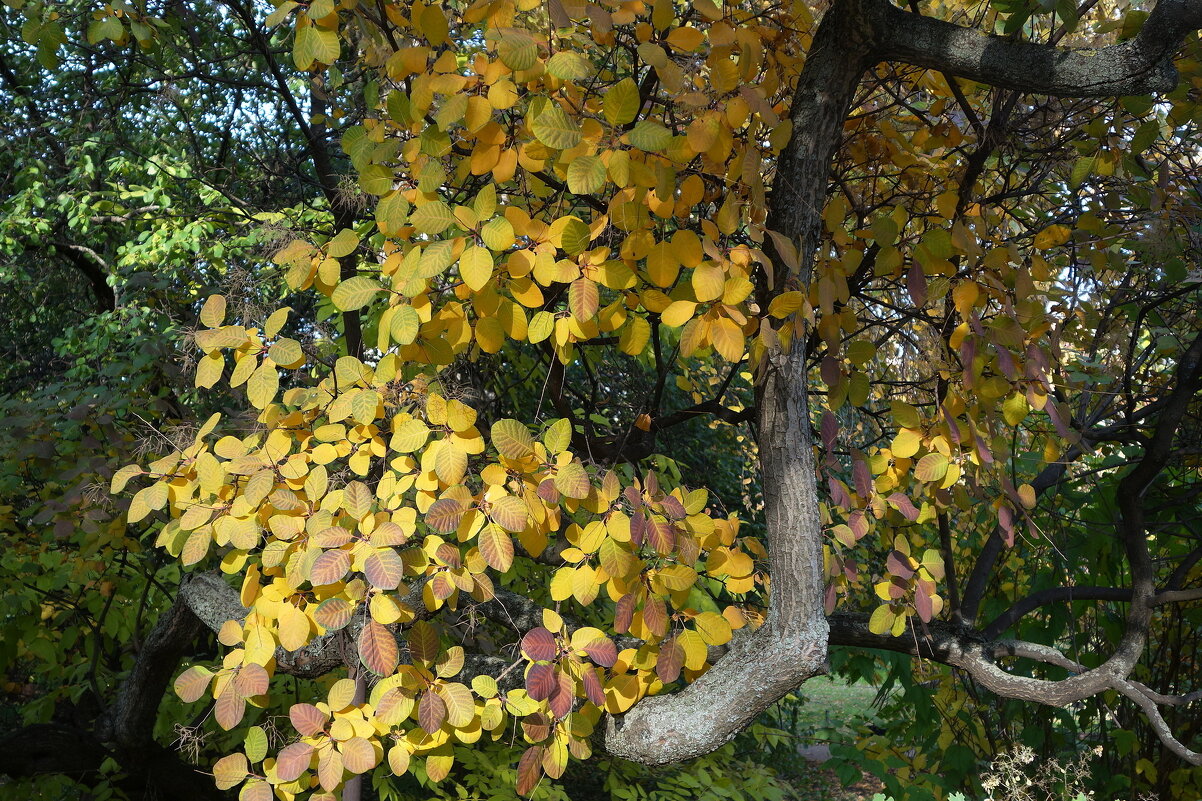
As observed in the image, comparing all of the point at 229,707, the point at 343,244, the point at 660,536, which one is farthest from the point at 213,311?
the point at 660,536

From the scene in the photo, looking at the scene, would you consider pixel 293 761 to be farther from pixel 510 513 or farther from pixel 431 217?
pixel 431 217

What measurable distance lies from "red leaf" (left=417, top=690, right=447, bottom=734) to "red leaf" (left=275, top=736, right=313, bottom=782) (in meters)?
0.17

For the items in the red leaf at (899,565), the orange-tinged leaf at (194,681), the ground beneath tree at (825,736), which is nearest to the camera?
the orange-tinged leaf at (194,681)

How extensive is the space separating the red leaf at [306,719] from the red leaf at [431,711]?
15 cm

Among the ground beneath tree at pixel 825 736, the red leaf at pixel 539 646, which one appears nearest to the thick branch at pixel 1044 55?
the red leaf at pixel 539 646

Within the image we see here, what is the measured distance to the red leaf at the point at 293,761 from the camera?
125cm

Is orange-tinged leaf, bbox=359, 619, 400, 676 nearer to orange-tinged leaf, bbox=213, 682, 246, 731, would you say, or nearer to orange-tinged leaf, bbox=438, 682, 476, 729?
orange-tinged leaf, bbox=438, 682, 476, 729

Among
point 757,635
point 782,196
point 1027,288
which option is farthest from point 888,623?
point 782,196

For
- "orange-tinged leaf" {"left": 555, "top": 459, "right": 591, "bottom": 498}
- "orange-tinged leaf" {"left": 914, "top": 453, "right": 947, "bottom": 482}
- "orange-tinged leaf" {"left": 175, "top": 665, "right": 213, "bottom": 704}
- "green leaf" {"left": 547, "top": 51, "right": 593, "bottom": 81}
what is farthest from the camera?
"orange-tinged leaf" {"left": 914, "top": 453, "right": 947, "bottom": 482}

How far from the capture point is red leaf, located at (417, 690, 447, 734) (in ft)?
4.23

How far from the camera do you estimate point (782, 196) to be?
1631 mm

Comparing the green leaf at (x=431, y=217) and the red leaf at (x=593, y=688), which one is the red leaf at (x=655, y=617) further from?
the green leaf at (x=431, y=217)

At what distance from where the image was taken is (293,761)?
1.27 metres

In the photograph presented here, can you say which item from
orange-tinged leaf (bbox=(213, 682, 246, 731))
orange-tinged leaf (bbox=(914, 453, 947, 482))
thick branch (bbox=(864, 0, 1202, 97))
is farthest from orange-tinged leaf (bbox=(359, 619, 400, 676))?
thick branch (bbox=(864, 0, 1202, 97))
